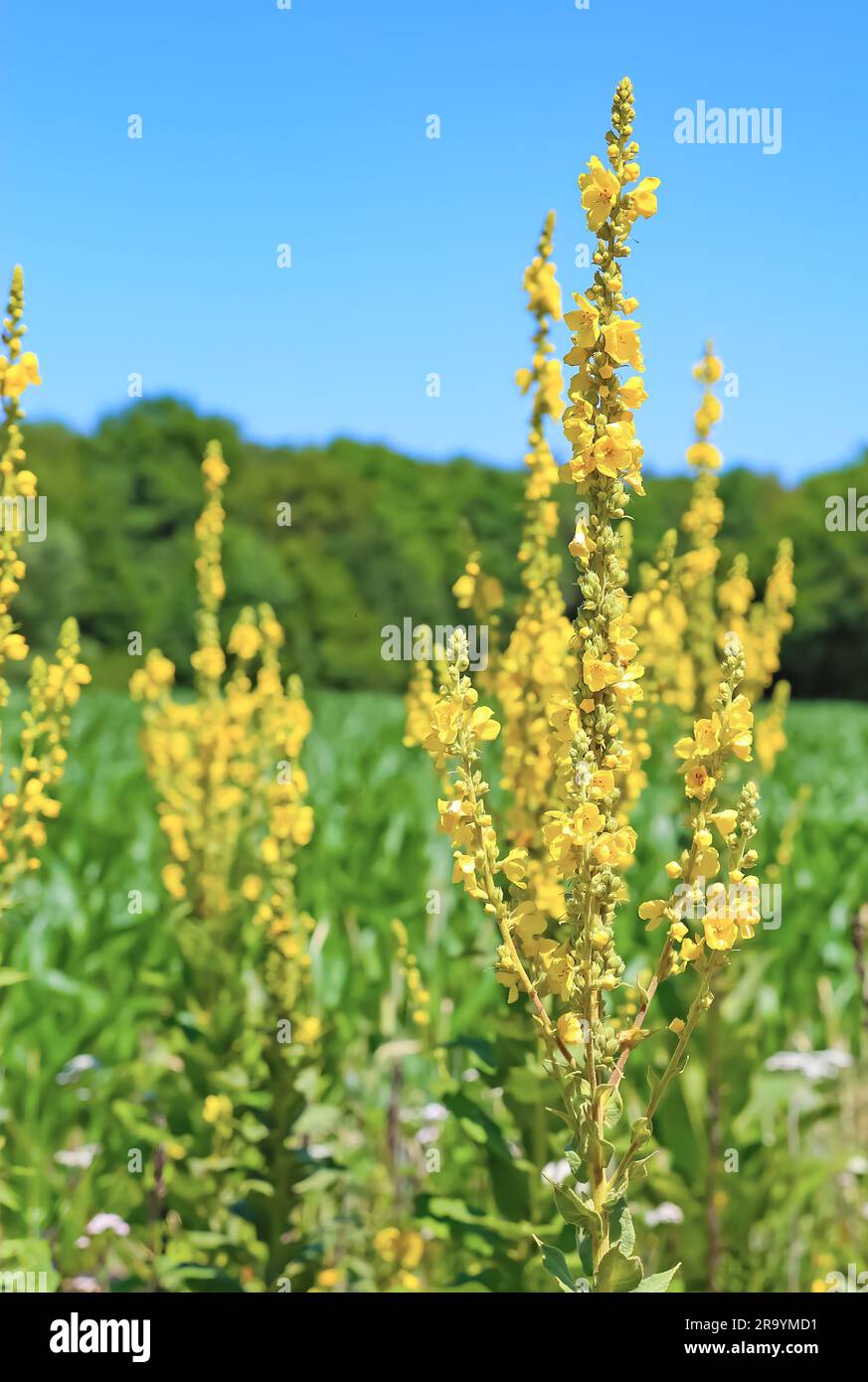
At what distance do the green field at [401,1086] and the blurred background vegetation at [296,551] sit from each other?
33453 mm

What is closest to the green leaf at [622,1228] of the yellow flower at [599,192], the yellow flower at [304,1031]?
the yellow flower at [599,192]

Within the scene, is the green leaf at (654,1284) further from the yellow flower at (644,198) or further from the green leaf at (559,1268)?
the yellow flower at (644,198)

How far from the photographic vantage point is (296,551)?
53375 millimetres

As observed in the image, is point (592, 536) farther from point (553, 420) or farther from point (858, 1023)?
point (858, 1023)

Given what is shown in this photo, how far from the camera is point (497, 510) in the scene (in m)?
58.5

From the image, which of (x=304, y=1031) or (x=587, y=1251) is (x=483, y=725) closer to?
(x=587, y=1251)

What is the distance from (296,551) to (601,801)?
52.5m

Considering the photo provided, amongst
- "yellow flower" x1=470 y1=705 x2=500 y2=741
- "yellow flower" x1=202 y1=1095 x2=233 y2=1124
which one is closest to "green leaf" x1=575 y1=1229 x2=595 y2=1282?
"yellow flower" x1=470 y1=705 x2=500 y2=741

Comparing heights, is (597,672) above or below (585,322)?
below

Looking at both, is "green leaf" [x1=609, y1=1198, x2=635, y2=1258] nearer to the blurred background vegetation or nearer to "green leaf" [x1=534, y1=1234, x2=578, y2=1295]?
"green leaf" [x1=534, y1=1234, x2=578, y2=1295]

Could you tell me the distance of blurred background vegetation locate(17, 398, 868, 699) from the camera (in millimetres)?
43281

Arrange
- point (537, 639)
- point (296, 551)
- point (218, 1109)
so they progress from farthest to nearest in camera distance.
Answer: point (296, 551)
point (218, 1109)
point (537, 639)

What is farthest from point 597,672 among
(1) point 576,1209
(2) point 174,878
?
(2) point 174,878
